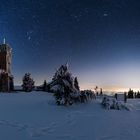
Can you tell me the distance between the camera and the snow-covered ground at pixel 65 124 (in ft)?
59.8

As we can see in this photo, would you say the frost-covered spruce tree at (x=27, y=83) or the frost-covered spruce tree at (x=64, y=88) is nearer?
the frost-covered spruce tree at (x=64, y=88)

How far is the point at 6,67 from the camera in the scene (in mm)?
63219

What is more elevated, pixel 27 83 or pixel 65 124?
pixel 27 83

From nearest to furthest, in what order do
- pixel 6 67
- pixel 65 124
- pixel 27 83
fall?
pixel 65 124
pixel 27 83
pixel 6 67

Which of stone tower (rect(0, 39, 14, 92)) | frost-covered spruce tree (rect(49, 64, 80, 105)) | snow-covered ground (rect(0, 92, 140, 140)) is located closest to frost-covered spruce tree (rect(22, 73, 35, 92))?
stone tower (rect(0, 39, 14, 92))

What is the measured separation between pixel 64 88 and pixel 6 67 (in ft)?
113

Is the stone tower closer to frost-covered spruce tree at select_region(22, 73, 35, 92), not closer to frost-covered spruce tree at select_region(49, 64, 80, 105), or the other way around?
frost-covered spruce tree at select_region(22, 73, 35, 92)

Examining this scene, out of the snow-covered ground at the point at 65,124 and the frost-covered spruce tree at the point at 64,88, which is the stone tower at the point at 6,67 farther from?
the snow-covered ground at the point at 65,124

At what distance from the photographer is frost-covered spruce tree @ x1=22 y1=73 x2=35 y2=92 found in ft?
195

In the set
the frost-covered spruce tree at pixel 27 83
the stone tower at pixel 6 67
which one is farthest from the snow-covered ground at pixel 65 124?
the stone tower at pixel 6 67

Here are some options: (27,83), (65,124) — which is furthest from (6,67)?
(65,124)

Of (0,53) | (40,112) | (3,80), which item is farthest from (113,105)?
(0,53)

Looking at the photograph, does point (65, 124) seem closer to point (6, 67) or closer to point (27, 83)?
point (27, 83)

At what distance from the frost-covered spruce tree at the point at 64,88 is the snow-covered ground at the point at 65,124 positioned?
151 centimetres
